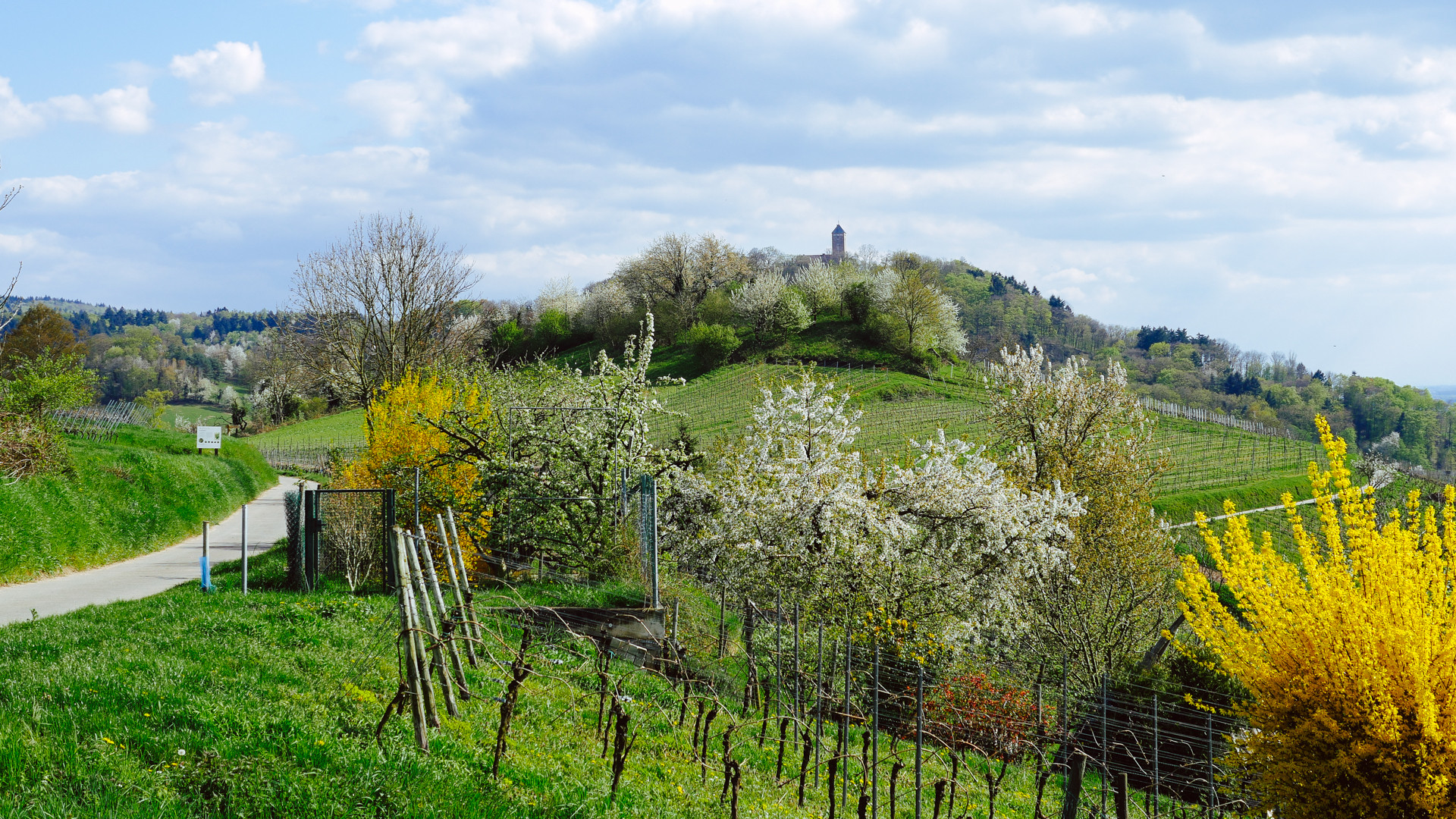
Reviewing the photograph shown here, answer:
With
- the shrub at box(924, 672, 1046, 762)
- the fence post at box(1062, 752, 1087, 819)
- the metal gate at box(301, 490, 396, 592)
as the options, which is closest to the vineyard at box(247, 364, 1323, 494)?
the metal gate at box(301, 490, 396, 592)

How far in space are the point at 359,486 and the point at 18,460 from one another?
6805 millimetres

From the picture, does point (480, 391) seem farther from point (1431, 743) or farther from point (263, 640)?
point (1431, 743)

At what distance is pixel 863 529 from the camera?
1297cm

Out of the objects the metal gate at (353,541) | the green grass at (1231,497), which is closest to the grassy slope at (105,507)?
the metal gate at (353,541)

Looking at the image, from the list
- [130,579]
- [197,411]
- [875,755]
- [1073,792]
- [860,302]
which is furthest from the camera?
[197,411]

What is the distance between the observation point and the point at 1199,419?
57656 mm

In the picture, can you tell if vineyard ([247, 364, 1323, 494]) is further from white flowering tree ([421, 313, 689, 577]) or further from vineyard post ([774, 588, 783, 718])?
vineyard post ([774, 588, 783, 718])

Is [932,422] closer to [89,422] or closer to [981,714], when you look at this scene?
[981,714]

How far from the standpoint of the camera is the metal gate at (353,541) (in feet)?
41.9

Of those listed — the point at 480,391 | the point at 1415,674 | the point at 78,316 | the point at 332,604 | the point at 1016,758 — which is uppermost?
the point at 78,316

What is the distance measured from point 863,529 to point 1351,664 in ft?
23.3

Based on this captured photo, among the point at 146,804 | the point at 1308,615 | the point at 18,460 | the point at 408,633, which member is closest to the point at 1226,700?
the point at 1308,615

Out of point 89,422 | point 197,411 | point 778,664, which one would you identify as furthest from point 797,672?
point 197,411

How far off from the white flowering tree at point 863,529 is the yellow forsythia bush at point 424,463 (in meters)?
3.92
